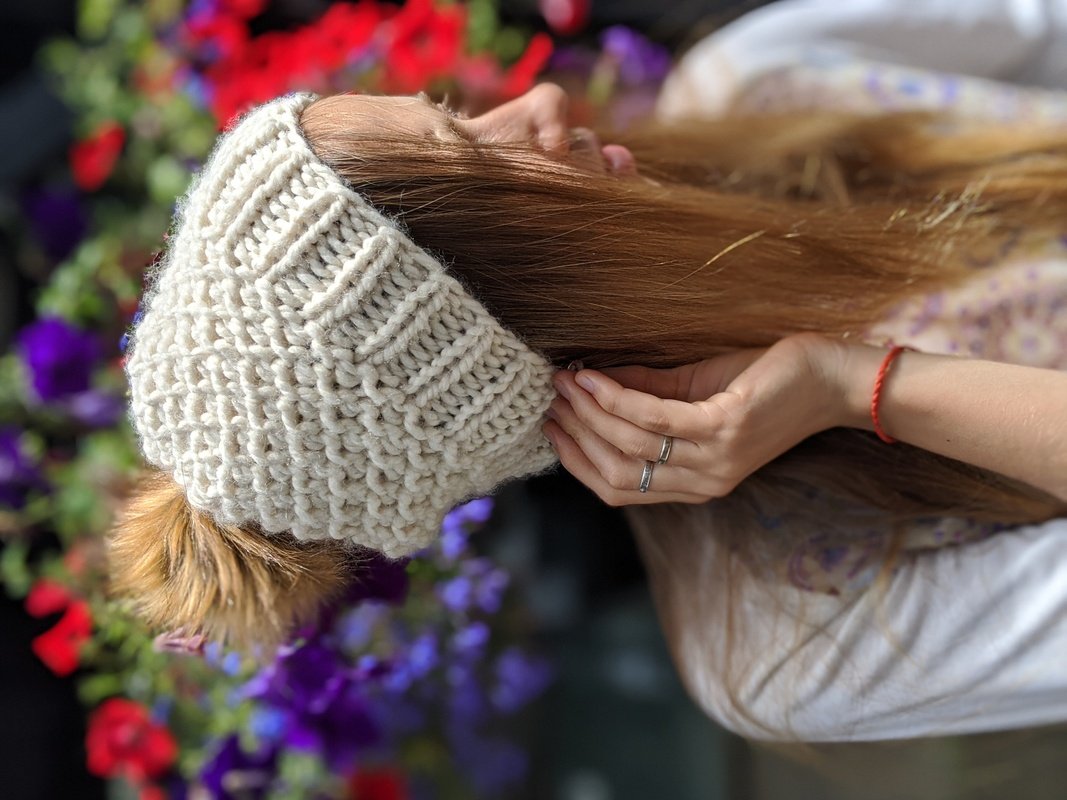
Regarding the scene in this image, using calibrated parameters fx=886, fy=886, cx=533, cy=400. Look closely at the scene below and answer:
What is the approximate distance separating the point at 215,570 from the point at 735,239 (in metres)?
0.54

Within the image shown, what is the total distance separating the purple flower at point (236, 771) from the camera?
946 mm

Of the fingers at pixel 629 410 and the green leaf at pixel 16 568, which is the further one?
the green leaf at pixel 16 568

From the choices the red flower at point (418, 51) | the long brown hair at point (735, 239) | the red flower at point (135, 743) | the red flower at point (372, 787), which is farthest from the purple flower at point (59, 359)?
the red flower at point (372, 787)

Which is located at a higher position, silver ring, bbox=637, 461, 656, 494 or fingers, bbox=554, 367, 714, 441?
fingers, bbox=554, 367, 714, 441

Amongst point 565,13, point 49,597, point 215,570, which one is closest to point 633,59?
point 565,13

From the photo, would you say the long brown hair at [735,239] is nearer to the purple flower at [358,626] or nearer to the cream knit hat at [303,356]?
the cream knit hat at [303,356]

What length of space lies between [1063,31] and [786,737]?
3.10 feet

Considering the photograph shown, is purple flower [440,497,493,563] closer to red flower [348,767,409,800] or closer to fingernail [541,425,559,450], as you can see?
fingernail [541,425,559,450]

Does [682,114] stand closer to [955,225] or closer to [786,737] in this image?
[955,225]

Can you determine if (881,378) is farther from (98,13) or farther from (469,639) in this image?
(98,13)

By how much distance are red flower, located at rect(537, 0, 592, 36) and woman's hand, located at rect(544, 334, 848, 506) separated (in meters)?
0.81

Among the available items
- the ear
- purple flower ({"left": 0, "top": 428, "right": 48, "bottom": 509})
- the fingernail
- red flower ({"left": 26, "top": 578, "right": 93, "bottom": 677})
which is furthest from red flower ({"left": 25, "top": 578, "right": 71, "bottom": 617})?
the fingernail

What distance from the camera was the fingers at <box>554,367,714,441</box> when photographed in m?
0.72

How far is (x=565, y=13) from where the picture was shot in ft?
4.51
